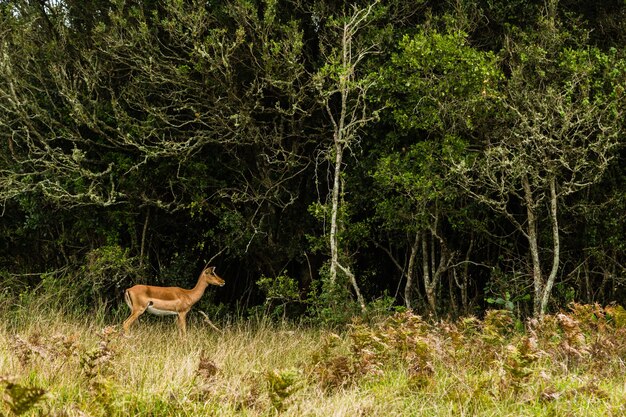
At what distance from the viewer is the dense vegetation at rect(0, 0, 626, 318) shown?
1089cm

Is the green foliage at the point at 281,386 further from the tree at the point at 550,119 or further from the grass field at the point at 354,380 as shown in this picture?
the tree at the point at 550,119

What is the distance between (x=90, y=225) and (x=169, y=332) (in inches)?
131

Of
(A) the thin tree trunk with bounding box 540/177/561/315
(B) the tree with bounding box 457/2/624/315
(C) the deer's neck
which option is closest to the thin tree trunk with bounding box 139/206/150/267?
(C) the deer's neck

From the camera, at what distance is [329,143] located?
503 inches

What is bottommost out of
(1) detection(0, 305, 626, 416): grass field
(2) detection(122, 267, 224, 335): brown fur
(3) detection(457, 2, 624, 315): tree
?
(1) detection(0, 305, 626, 416): grass field

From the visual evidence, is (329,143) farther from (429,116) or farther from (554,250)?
(554,250)

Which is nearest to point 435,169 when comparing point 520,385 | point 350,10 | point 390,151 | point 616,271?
point 390,151

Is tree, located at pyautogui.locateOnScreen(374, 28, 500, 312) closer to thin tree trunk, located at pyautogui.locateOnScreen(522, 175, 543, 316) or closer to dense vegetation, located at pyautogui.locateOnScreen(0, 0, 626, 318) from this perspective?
dense vegetation, located at pyautogui.locateOnScreen(0, 0, 626, 318)

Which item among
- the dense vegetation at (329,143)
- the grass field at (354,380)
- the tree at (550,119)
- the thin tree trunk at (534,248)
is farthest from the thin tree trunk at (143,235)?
the thin tree trunk at (534,248)

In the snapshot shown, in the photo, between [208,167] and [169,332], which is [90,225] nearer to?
[208,167]

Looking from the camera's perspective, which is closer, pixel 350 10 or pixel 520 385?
pixel 520 385

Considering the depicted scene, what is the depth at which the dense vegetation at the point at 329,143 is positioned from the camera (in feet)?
35.7

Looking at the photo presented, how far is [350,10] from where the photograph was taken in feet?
39.2

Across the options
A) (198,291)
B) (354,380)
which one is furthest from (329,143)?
(354,380)
